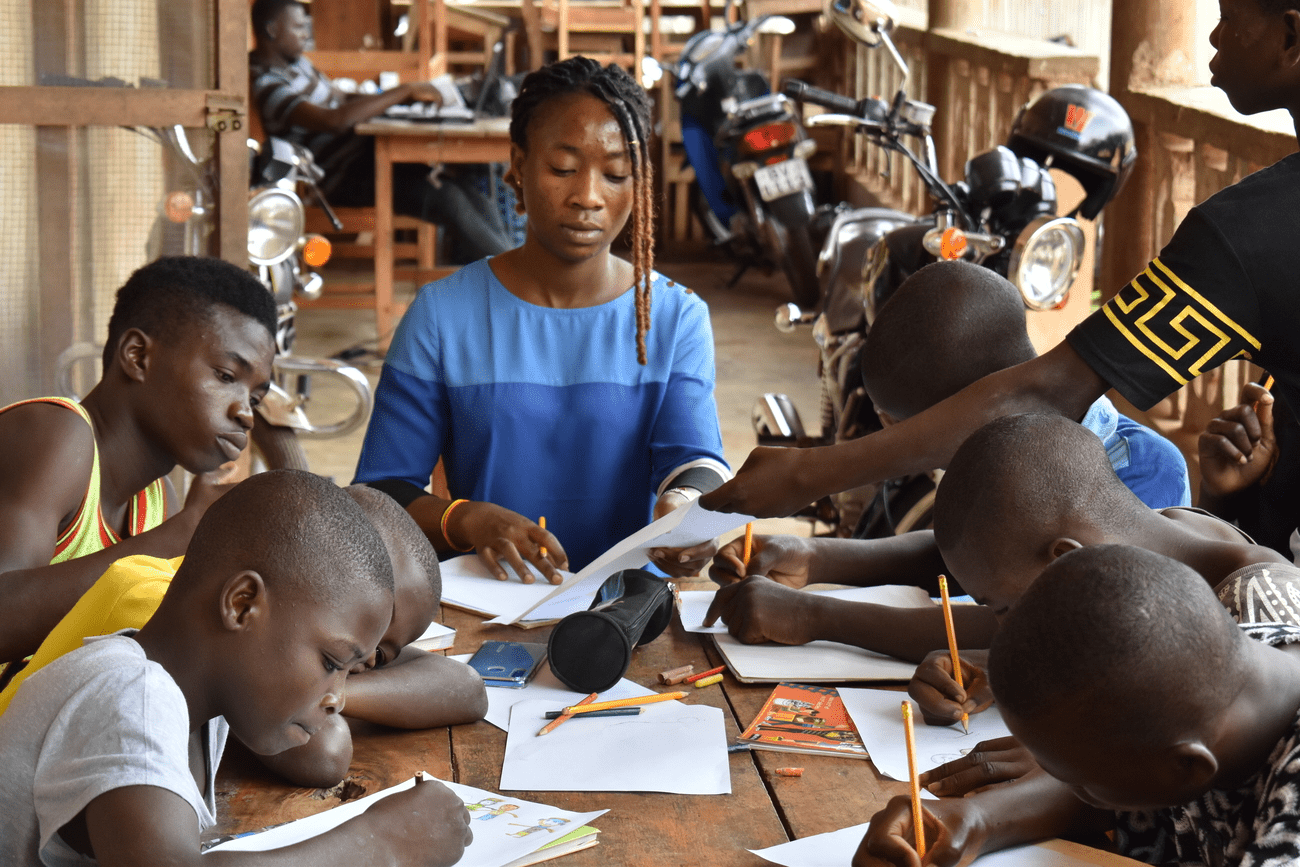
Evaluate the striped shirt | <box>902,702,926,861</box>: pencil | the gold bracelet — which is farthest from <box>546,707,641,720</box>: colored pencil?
the striped shirt

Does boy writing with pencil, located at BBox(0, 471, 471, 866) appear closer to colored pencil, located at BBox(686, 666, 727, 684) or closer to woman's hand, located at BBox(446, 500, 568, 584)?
colored pencil, located at BBox(686, 666, 727, 684)

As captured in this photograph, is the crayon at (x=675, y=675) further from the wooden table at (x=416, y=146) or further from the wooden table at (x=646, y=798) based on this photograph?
the wooden table at (x=416, y=146)

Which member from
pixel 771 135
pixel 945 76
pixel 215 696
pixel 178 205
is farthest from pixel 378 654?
pixel 945 76

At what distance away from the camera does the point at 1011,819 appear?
122 cm

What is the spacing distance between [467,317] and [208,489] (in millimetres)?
543

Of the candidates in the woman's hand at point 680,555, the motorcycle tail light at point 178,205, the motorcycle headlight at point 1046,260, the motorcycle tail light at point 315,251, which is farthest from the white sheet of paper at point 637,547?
the motorcycle tail light at point 315,251

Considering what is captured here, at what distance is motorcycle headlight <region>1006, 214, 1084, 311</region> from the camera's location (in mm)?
2998

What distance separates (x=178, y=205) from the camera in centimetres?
301

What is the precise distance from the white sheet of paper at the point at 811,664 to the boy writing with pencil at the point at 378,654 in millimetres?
345

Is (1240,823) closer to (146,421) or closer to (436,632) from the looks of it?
(436,632)

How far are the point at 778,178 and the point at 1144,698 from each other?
191 inches

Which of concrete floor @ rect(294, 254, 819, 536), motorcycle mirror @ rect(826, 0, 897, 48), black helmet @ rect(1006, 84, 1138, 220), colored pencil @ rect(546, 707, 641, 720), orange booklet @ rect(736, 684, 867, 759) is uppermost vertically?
motorcycle mirror @ rect(826, 0, 897, 48)

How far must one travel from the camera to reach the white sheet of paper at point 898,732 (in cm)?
141

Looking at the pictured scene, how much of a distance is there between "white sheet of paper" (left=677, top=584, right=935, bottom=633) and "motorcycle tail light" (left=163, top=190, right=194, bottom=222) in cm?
168
